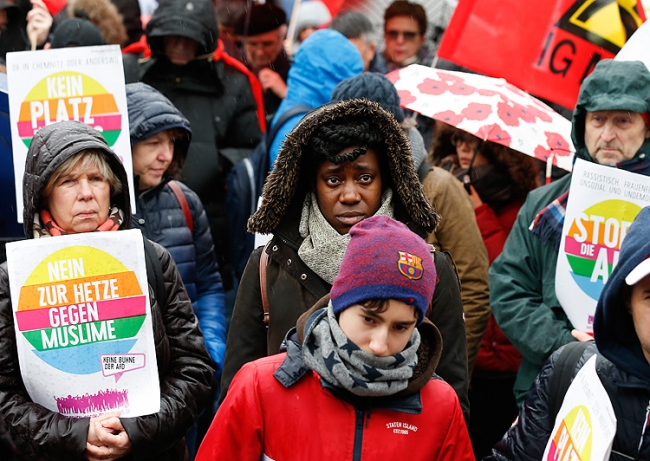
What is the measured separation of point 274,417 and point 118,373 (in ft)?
2.39

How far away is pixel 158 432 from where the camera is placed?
144 inches

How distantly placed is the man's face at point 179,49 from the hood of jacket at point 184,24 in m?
0.05

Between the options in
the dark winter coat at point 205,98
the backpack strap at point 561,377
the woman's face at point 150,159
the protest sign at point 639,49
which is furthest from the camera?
the dark winter coat at point 205,98

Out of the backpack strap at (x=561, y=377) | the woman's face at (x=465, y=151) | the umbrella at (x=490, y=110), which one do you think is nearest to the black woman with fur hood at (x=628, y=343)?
the backpack strap at (x=561, y=377)

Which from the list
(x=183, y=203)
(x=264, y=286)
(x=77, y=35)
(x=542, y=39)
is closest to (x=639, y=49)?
(x=542, y=39)

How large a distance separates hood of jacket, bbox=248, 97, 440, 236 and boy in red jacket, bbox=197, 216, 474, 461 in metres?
0.61

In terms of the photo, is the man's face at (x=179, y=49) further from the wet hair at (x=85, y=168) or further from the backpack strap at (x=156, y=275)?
the backpack strap at (x=156, y=275)

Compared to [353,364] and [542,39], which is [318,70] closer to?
[542,39]

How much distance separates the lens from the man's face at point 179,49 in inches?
262

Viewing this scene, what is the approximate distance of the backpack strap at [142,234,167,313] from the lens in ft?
12.5

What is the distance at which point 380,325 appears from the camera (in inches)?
117

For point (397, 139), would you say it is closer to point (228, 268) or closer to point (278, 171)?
point (278, 171)

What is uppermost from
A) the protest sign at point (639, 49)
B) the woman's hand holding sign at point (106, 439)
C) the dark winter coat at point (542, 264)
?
the protest sign at point (639, 49)

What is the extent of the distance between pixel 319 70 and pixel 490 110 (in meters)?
1.03
